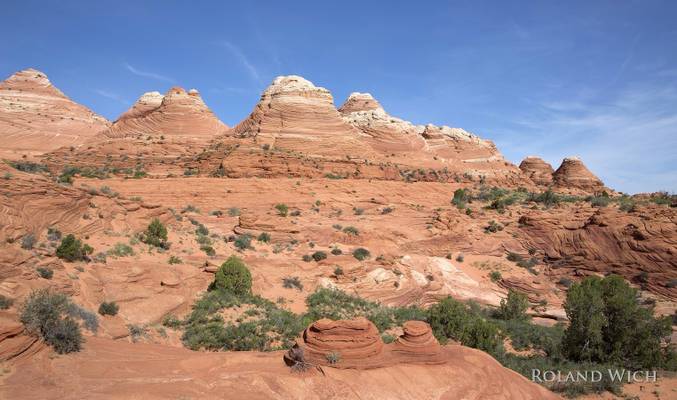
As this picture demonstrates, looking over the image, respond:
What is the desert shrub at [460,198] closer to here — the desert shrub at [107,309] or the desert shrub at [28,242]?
the desert shrub at [107,309]

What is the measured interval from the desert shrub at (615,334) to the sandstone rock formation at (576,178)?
47.8 m

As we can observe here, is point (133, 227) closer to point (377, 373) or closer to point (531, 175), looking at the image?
point (377, 373)

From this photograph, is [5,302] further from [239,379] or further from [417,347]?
[417,347]

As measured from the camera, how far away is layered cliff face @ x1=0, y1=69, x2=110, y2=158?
132ft

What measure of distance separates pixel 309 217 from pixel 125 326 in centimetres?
1619

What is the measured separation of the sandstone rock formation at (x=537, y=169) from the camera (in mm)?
59919

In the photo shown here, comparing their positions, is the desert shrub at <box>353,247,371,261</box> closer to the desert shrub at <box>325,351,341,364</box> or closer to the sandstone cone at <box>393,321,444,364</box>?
the sandstone cone at <box>393,321,444,364</box>

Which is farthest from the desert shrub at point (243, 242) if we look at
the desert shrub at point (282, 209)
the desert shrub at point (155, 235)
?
the desert shrub at point (282, 209)

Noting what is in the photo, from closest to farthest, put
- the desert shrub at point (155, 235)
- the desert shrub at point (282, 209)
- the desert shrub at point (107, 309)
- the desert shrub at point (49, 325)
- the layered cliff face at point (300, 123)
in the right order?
the desert shrub at point (49, 325) → the desert shrub at point (107, 309) → the desert shrub at point (155, 235) → the desert shrub at point (282, 209) → the layered cliff face at point (300, 123)

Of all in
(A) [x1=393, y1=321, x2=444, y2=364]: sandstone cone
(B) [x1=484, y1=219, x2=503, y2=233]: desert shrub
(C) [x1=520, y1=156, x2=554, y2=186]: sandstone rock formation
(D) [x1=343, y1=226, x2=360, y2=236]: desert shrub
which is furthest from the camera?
(C) [x1=520, y1=156, x2=554, y2=186]: sandstone rock formation

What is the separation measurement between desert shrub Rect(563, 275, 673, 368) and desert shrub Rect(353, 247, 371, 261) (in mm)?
9811

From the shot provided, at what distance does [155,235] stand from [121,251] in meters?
2.34

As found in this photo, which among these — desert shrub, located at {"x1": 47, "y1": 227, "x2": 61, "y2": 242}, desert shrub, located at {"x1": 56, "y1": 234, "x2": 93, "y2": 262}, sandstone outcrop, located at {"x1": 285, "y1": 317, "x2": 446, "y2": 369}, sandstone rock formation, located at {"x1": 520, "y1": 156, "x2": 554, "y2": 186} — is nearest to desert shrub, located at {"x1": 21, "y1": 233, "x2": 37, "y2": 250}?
desert shrub, located at {"x1": 56, "y1": 234, "x2": 93, "y2": 262}

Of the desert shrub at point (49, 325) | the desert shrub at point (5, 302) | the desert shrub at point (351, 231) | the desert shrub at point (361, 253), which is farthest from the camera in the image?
the desert shrub at point (351, 231)
